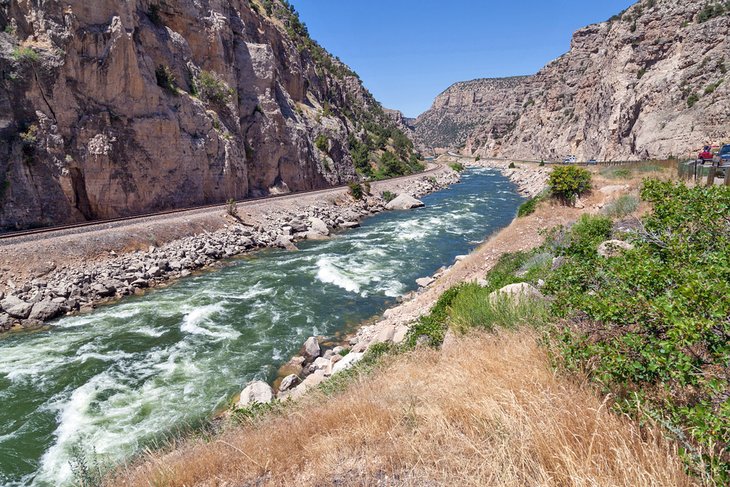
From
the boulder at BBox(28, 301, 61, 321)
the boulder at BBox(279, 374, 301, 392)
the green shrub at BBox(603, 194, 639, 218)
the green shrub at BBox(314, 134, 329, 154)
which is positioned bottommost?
the boulder at BBox(279, 374, 301, 392)

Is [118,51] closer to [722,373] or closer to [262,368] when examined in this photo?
[262,368]

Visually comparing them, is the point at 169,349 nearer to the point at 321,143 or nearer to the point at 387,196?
the point at 387,196

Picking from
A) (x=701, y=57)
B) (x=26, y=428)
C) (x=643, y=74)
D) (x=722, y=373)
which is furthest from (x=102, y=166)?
(x=643, y=74)

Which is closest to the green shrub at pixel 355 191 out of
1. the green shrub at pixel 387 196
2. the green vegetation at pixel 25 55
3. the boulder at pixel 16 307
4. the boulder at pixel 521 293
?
the green shrub at pixel 387 196

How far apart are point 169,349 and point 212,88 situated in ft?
92.3

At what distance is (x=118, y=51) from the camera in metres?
24.5

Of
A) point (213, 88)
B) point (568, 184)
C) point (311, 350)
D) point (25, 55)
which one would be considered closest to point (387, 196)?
point (213, 88)

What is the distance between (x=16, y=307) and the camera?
47.2 ft

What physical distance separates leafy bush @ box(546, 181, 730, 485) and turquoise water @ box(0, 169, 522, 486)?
7.93 metres

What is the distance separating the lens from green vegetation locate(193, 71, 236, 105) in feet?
106

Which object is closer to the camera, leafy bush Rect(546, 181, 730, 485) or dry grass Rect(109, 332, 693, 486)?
leafy bush Rect(546, 181, 730, 485)

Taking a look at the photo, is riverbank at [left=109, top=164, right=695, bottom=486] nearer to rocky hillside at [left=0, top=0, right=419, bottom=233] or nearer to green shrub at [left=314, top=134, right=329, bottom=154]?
rocky hillside at [left=0, top=0, right=419, bottom=233]

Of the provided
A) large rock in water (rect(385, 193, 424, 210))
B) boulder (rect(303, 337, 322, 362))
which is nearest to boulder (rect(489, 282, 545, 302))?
boulder (rect(303, 337, 322, 362))

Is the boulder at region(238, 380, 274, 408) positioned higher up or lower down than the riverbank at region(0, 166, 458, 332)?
lower down
